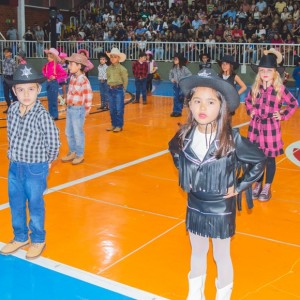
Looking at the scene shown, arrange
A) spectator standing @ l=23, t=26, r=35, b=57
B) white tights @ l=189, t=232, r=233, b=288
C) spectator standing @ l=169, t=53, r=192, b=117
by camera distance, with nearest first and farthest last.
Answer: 1. white tights @ l=189, t=232, r=233, b=288
2. spectator standing @ l=169, t=53, r=192, b=117
3. spectator standing @ l=23, t=26, r=35, b=57

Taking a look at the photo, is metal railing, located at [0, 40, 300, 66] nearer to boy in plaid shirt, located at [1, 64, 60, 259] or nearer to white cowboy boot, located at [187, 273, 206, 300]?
boy in plaid shirt, located at [1, 64, 60, 259]

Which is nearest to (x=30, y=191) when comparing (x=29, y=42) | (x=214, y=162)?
(x=214, y=162)

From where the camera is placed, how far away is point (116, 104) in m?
10.1

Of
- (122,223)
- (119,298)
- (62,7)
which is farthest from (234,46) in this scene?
(119,298)

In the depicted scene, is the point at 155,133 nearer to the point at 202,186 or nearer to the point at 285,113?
the point at 285,113

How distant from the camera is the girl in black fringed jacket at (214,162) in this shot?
3.12m

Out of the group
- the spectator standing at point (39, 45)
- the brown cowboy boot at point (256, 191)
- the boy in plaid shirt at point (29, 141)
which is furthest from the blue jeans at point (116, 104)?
the spectator standing at point (39, 45)

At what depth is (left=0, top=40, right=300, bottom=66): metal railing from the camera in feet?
67.1

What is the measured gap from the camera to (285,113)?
5.86 meters

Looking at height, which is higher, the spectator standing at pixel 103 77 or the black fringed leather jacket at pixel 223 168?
the spectator standing at pixel 103 77

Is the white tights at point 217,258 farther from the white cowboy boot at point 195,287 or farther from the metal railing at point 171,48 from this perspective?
the metal railing at point 171,48

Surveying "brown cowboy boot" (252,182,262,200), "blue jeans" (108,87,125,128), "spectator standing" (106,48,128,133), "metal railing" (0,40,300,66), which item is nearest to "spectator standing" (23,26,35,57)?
"metal railing" (0,40,300,66)

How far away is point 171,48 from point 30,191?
1937cm

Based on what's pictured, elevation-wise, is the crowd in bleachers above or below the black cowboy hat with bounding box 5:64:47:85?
above
